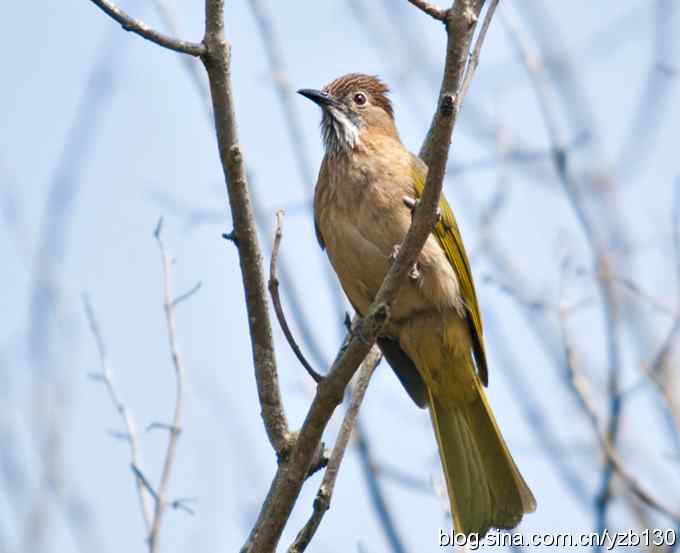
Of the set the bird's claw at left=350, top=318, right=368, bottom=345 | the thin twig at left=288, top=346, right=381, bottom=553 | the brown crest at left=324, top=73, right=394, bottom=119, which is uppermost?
the brown crest at left=324, top=73, right=394, bottom=119

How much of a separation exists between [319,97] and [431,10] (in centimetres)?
258

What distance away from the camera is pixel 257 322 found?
343cm

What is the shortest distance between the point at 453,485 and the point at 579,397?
38.2 inches

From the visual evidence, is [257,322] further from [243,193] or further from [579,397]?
[579,397]

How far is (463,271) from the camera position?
203 inches

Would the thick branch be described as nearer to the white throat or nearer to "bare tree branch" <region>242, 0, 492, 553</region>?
"bare tree branch" <region>242, 0, 492, 553</region>

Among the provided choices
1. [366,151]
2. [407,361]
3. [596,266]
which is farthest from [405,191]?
[596,266]

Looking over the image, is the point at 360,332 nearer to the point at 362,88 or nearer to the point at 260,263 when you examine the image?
the point at 260,263

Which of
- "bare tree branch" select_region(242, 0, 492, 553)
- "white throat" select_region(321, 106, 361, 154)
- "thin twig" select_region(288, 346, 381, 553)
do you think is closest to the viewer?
"bare tree branch" select_region(242, 0, 492, 553)

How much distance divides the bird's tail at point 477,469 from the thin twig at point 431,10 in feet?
8.10

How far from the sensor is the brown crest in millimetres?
5871

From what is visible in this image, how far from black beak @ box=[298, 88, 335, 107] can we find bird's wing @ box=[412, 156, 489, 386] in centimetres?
78

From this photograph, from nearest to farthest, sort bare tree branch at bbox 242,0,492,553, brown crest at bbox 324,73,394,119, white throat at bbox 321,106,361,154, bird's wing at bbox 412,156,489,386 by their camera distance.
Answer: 1. bare tree branch at bbox 242,0,492,553
2. bird's wing at bbox 412,156,489,386
3. white throat at bbox 321,106,361,154
4. brown crest at bbox 324,73,394,119

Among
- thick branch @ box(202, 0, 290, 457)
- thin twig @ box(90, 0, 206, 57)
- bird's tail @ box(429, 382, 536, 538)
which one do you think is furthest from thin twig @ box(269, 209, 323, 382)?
bird's tail @ box(429, 382, 536, 538)
